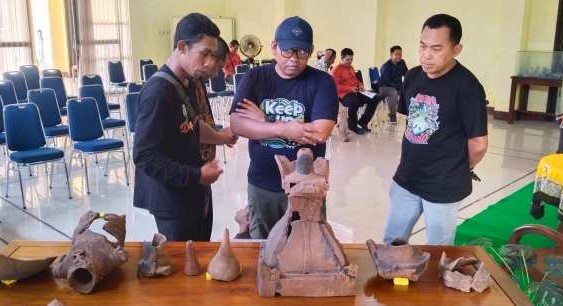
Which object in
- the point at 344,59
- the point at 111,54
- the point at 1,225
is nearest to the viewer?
the point at 1,225

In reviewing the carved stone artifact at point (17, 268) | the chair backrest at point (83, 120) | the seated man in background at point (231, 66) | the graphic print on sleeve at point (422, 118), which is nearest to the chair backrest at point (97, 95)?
the chair backrest at point (83, 120)

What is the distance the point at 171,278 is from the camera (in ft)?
4.61

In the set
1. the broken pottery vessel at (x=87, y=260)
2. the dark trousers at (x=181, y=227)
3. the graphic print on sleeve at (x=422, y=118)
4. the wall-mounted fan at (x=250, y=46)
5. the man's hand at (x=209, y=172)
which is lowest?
the dark trousers at (x=181, y=227)

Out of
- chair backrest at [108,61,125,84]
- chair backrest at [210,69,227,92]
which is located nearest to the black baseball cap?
chair backrest at [210,69,227,92]

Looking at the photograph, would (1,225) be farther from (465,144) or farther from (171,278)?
(465,144)

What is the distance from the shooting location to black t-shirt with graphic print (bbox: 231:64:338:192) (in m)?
2.19

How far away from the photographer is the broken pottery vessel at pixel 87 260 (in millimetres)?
1314

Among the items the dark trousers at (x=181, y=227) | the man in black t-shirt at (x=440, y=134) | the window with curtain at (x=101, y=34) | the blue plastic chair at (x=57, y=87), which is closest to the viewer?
the dark trousers at (x=181, y=227)

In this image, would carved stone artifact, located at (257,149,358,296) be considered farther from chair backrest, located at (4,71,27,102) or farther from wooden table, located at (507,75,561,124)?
wooden table, located at (507,75,561,124)

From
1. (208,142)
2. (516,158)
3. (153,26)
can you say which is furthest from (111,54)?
(208,142)

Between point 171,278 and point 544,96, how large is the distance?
928 cm

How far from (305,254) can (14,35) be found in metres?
10.3

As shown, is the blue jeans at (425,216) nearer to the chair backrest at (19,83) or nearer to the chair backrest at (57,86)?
the chair backrest at (57,86)

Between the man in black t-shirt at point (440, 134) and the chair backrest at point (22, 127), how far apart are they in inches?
142
